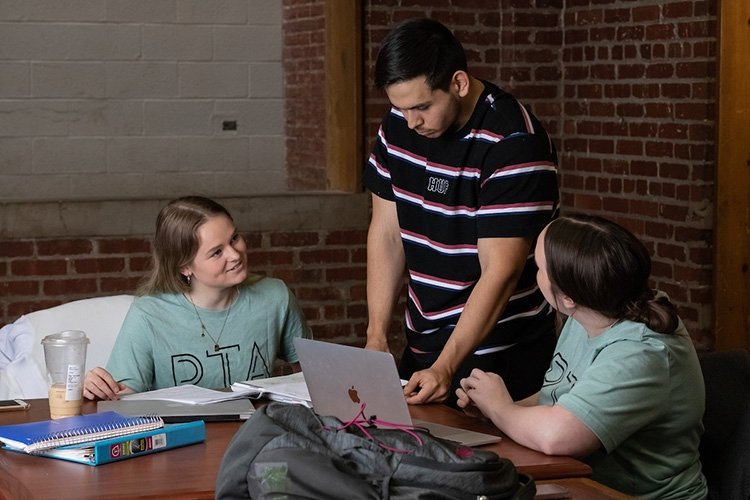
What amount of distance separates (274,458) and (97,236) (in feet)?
9.98

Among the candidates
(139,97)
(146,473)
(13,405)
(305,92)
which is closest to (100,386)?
(13,405)

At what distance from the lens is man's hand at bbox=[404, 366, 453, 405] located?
255 centimetres

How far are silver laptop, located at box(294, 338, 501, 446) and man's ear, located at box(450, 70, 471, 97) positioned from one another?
771mm

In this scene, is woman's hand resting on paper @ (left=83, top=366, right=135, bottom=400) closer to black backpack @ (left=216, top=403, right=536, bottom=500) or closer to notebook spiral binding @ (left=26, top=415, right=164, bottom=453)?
notebook spiral binding @ (left=26, top=415, right=164, bottom=453)

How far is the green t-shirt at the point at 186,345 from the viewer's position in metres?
2.89

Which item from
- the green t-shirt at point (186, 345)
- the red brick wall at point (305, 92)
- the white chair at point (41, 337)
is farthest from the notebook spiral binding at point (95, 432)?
the red brick wall at point (305, 92)

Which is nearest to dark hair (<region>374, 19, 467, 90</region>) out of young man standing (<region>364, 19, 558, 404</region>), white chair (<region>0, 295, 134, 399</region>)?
young man standing (<region>364, 19, 558, 404</region>)

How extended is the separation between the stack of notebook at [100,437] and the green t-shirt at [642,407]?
750mm

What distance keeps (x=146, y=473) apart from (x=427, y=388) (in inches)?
27.6

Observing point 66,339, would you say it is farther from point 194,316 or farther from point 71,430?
point 194,316

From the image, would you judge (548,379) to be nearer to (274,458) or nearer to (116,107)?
(274,458)

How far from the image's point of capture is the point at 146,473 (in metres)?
2.09

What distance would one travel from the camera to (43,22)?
5520 millimetres

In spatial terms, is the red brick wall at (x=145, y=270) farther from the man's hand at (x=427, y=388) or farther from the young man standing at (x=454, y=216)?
the man's hand at (x=427, y=388)
